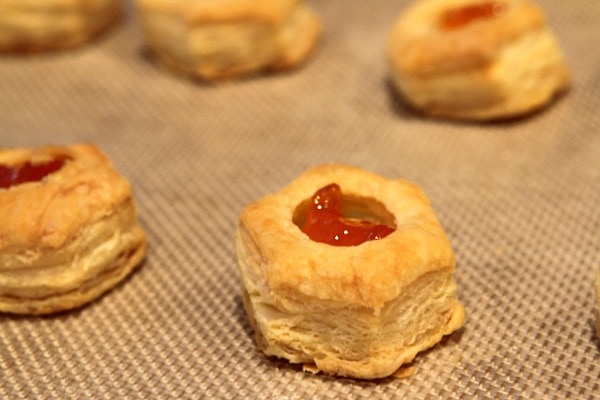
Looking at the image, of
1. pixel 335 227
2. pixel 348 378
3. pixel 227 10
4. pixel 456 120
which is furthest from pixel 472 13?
pixel 348 378

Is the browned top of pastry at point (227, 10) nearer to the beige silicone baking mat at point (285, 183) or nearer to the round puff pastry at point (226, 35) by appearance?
the round puff pastry at point (226, 35)

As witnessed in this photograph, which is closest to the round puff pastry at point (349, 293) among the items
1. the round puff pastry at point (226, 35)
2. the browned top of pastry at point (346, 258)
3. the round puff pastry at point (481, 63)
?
the browned top of pastry at point (346, 258)

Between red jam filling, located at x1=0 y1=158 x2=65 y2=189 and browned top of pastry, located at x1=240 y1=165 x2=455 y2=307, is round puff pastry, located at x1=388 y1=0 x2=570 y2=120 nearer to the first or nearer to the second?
browned top of pastry, located at x1=240 y1=165 x2=455 y2=307

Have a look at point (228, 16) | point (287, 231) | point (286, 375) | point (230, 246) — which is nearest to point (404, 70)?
point (228, 16)

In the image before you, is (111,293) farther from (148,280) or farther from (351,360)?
(351,360)

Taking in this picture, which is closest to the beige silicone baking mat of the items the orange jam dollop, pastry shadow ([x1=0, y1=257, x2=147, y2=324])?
pastry shadow ([x1=0, y1=257, x2=147, y2=324])

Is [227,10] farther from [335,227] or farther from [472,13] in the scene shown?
[335,227]
